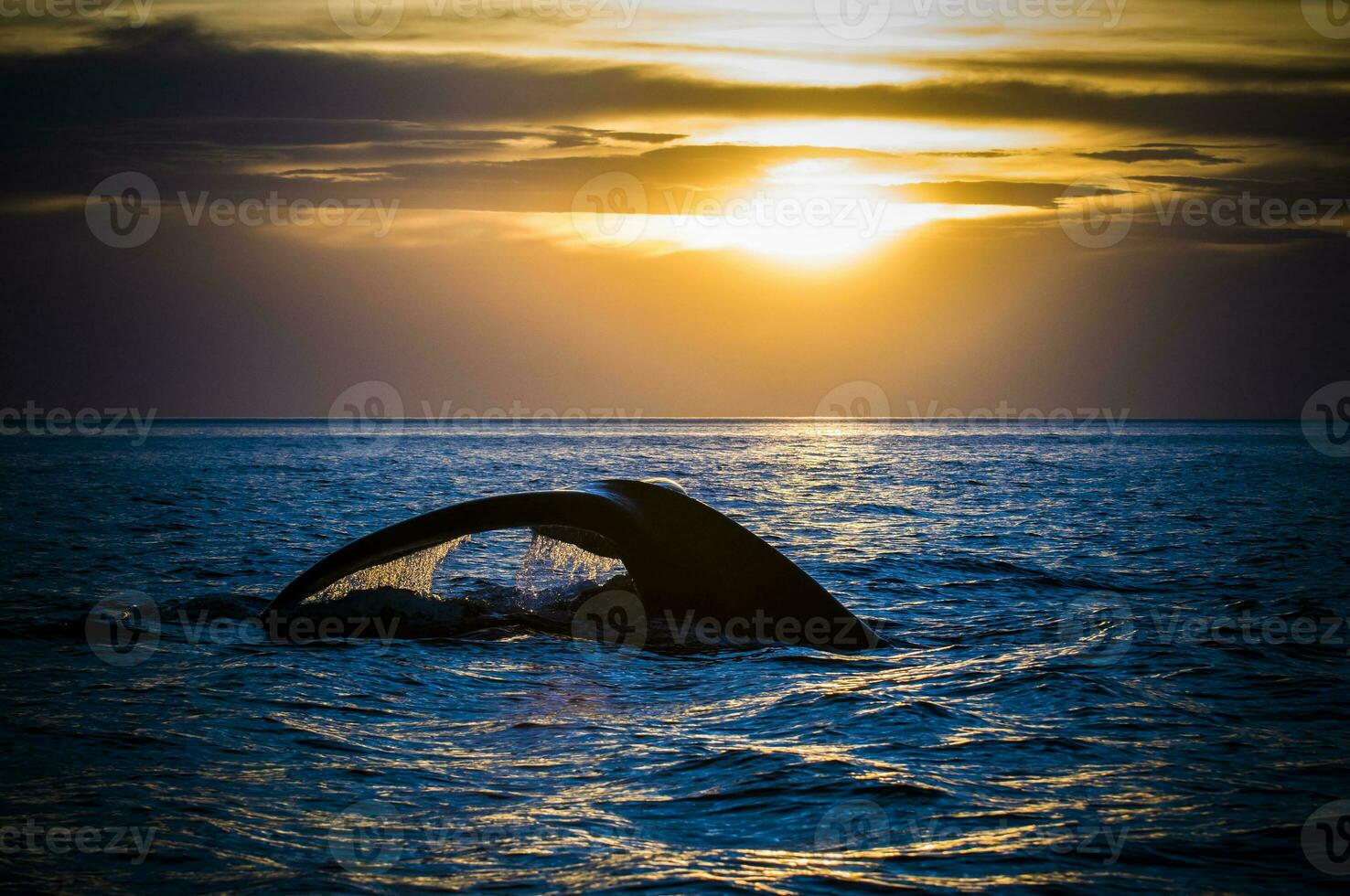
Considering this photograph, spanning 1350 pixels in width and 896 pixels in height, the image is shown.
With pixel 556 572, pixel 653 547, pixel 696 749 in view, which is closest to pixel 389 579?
pixel 556 572

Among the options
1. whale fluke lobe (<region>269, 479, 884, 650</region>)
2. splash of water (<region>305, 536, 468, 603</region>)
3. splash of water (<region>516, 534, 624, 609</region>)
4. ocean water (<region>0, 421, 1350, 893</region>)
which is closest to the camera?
ocean water (<region>0, 421, 1350, 893</region>)

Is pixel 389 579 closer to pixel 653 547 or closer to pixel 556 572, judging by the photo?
pixel 556 572

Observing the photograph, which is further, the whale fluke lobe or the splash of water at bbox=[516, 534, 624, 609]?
the splash of water at bbox=[516, 534, 624, 609]

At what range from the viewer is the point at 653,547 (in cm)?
814

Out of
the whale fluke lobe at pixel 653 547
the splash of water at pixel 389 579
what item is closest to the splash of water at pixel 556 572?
the splash of water at pixel 389 579

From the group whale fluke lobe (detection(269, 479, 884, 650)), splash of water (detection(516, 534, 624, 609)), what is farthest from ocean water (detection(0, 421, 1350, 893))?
splash of water (detection(516, 534, 624, 609))

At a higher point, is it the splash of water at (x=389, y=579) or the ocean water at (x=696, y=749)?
the splash of water at (x=389, y=579)

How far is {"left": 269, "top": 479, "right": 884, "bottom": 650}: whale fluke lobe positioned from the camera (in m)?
7.88

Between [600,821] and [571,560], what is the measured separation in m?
5.09

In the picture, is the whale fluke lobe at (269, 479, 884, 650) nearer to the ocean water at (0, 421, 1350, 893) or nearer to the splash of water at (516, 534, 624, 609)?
the ocean water at (0, 421, 1350, 893)

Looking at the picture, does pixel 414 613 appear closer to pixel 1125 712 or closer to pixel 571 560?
pixel 571 560

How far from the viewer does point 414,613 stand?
35.7 feet

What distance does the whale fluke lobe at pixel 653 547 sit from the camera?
7.88 meters

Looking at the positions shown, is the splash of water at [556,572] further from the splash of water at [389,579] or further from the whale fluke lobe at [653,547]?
the whale fluke lobe at [653,547]
